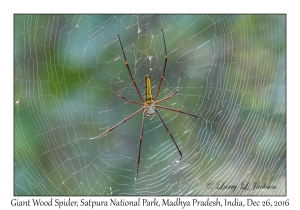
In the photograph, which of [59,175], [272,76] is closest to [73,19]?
[59,175]

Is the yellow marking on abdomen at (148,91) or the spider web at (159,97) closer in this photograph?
the yellow marking on abdomen at (148,91)

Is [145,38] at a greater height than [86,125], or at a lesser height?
greater

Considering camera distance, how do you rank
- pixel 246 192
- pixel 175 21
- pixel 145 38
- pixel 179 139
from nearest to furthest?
1. pixel 246 192
2. pixel 145 38
3. pixel 175 21
4. pixel 179 139

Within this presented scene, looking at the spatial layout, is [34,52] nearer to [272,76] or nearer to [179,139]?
[179,139]

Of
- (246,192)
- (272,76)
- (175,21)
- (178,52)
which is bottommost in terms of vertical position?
Result: (246,192)

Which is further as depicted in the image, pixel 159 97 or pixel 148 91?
pixel 159 97

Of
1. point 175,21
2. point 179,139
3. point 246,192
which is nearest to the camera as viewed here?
point 246,192

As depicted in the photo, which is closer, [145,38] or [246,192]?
[246,192]

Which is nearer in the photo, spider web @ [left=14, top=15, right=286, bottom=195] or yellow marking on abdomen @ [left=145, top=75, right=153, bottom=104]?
yellow marking on abdomen @ [left=145, top=75, right=153, bottom=104]
